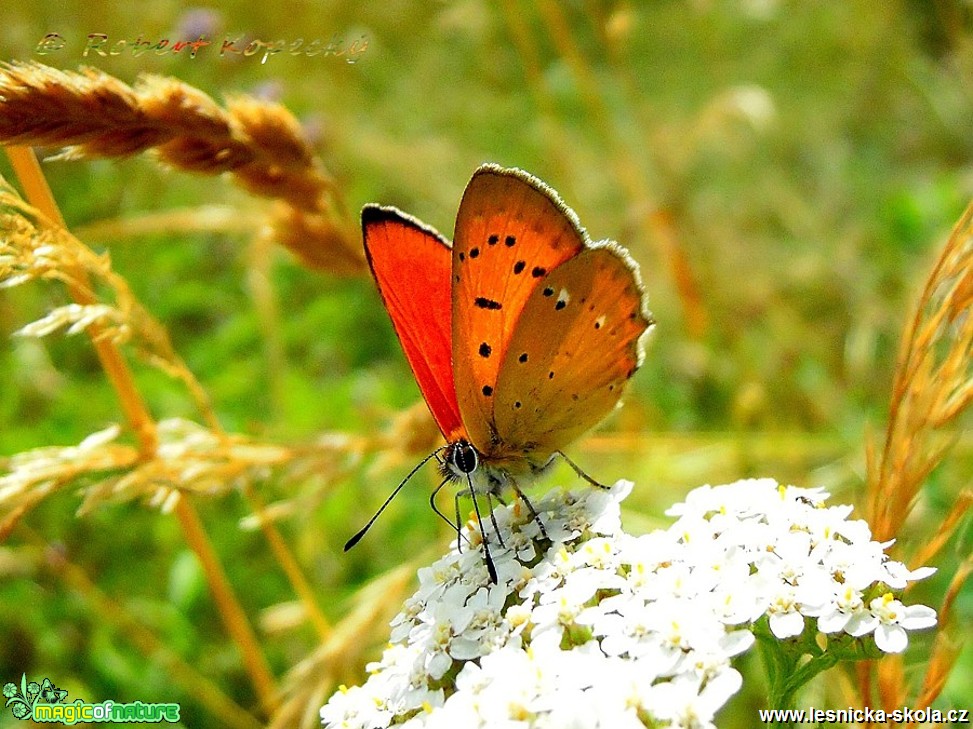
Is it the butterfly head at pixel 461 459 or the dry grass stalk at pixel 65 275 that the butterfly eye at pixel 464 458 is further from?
the dry grass stalk at pixel 65 275

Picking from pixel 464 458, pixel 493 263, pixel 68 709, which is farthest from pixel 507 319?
pixel 68 709

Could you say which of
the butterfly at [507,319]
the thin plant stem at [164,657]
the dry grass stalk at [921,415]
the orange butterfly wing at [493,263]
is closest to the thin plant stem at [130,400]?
the thin plant stem at [164,657]

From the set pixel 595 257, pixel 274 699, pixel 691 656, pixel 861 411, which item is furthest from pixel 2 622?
pixel 861 411

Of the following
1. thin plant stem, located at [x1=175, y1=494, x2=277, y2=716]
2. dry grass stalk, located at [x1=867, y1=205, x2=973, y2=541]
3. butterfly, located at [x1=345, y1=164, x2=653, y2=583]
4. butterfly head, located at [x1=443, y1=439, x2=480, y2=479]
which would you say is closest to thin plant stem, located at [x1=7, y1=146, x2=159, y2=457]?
thin plant stem, located at [x1=175, y1=494, x2=277, y2=716]

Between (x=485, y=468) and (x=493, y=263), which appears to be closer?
(x=493, y=263)

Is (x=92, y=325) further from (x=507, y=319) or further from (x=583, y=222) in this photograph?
(x=583, y=222)

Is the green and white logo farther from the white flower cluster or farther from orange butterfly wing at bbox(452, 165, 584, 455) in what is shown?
orange butterfly wing at bbox(452, 165, 584, 455)
